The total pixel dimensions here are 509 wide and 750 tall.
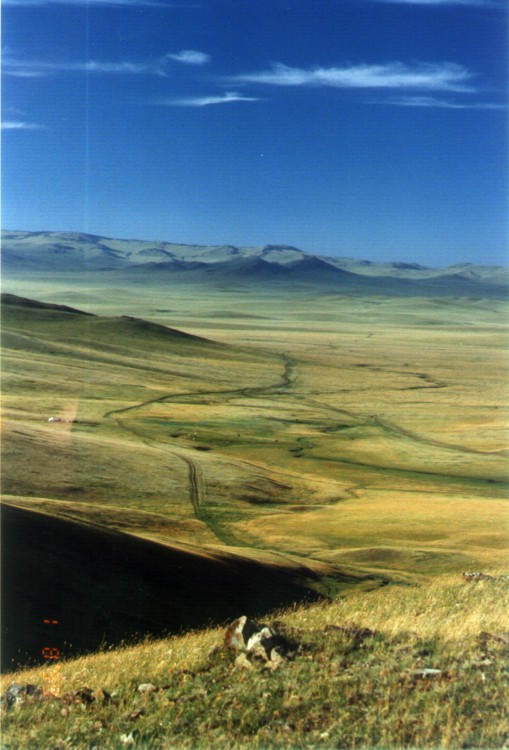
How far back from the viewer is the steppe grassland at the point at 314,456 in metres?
41.1

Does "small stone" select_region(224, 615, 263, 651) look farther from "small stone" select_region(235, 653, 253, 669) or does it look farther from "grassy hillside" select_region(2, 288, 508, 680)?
"grassy hillside" select_region(2, 288, 508, 680)

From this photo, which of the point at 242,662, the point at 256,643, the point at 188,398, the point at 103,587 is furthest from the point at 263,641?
the point at 188,398

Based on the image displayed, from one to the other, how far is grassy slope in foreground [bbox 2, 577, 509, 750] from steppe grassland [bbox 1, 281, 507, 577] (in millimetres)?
21463

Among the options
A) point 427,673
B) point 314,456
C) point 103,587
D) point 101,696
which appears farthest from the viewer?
point 314,456

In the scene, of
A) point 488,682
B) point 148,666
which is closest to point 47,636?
point 148,666

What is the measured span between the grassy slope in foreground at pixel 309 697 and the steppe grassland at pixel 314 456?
21463 mm

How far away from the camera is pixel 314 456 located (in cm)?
7025

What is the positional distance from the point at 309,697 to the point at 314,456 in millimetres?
61484

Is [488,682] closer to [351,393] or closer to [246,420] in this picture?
[246,420]

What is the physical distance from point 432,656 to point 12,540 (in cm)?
1233

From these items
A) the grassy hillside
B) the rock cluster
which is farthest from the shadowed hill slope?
the rock cluster

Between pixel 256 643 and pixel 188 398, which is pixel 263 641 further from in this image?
pixel 188 398

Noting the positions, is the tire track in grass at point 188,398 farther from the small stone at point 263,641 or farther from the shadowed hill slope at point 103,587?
the small stone at point 263,641

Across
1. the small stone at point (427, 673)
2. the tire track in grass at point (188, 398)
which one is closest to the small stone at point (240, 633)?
the small stone at point (427, 673)
